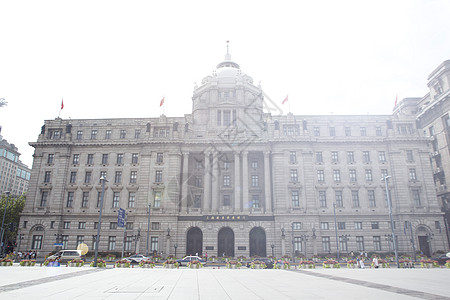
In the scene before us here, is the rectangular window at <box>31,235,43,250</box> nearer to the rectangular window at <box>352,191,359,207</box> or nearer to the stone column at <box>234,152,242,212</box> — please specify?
the stone column at <box>234,152,242,212</box>

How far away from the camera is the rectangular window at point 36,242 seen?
57.5 meters

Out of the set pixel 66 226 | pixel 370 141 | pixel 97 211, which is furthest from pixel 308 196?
pixel 66 226

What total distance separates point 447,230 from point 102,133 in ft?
235

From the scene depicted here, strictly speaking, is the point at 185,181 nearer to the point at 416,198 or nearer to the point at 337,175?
the point at 337,175

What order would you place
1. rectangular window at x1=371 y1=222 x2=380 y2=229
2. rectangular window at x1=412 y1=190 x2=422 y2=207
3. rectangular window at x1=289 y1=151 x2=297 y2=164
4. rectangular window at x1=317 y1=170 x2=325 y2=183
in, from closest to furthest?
rectangular window at x1=371 y1=222 x2=380 y2=229 → rectangular window at x1=412 y1=190 x2=422 y2=207 → rectangular window at x1=317 y1=170 x2=325 y2=183 → rectangular window at x1=289 y1=151 x2=297 y2=164

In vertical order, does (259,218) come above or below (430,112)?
below

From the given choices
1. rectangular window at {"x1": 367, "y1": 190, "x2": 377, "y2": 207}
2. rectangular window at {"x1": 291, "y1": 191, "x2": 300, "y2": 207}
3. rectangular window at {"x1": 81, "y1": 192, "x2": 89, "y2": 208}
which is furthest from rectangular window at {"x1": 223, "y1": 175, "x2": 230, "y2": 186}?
rectangular window at {"x1": 81, "y1": 192, "x2": 89, "y2": 208}

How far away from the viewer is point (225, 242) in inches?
2235

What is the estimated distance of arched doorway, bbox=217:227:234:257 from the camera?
56281mm

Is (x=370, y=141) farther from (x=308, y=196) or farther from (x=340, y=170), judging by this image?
(x=308, y=196)

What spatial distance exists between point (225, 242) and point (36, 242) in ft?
118

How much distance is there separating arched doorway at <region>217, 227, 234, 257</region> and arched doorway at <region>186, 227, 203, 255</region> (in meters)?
3.46

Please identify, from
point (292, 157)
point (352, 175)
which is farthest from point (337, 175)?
point (292, 157)

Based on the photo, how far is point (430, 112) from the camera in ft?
215
